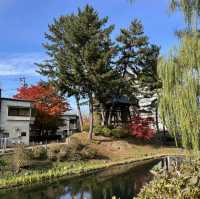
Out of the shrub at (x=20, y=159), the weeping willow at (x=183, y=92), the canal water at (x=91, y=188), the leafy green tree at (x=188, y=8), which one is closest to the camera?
the leafy green tree at (x=188, y=8)

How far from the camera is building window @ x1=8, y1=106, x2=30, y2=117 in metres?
30.9

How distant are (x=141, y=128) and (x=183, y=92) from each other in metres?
22.4

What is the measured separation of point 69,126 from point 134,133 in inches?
666

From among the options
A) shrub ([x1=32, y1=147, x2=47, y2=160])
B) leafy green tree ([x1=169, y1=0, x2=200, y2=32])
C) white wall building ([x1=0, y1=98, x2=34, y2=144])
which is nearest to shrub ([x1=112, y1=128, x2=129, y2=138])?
white wall building ([x1=0, y1=98, x2=34, y2=144])

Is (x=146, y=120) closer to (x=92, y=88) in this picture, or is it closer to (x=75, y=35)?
(x=92, y=88)

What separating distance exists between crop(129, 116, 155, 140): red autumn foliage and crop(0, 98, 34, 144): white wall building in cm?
963

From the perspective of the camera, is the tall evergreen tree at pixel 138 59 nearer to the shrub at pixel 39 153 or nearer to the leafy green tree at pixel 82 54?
the leafy green tree at pixel 82 54

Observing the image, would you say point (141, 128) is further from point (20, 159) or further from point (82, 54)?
point (20, 159)

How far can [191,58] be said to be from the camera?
10.1m

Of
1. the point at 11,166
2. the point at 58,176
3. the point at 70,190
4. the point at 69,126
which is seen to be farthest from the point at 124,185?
the point at 69,126

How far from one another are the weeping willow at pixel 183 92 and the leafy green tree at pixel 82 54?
17302mm

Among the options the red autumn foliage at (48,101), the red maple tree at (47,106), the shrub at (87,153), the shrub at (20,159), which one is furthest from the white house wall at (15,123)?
the shrub at (20,159)

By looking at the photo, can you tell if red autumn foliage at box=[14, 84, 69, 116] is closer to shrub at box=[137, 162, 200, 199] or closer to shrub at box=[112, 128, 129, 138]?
shrub at box=[112, 128, 129, 138]

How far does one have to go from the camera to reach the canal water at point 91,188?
48.4 ft
